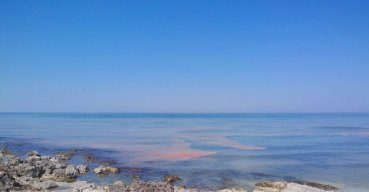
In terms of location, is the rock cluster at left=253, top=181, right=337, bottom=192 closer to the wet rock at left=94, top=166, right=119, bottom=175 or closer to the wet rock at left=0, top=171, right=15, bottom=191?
the wet rock at left=94, top=166, right=119, bottom=175

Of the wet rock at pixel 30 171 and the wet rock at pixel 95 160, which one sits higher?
the wet rock at pixel 30 171

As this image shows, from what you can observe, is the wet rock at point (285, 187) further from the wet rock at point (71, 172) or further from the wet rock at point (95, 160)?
the wet rock at point (95, 160)

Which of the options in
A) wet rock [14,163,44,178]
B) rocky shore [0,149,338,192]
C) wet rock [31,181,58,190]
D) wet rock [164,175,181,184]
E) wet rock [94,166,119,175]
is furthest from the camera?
wet rock [94,166,119,175]

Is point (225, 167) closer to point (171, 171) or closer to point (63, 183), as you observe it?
point (171, 171)

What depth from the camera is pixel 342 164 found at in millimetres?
30234

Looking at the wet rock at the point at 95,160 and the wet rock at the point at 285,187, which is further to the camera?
the wet rock at the point at 95,160

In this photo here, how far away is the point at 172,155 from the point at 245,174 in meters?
11.9

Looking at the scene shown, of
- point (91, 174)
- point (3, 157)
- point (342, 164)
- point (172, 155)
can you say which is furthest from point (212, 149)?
point (3, 157)

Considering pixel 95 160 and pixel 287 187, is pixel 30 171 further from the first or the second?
pixel 287 187

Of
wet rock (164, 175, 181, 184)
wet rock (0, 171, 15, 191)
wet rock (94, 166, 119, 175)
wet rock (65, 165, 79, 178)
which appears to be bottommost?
wet rock (164, 175, 181, 184)

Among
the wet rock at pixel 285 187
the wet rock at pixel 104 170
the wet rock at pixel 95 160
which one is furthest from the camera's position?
the wet rock at pixel 95 160

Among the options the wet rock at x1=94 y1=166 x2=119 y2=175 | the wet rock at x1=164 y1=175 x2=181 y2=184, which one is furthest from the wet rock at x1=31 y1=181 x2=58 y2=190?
the wet rock at x1=164 y1=175 x2=181 y2=184

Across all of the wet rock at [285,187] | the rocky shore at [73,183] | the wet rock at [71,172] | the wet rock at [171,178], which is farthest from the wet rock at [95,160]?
the wet rock at [285,187]

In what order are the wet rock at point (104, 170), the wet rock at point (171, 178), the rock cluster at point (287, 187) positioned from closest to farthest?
1. the rock cluster at point (287, 187)
2. the wet rock at point (171, 178)
3. the wet rock at point (104, 170)
